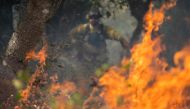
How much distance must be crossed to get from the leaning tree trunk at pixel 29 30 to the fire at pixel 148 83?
3973 mm

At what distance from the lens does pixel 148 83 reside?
14.8 m

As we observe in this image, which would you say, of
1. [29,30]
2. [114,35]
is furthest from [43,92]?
[114,35]

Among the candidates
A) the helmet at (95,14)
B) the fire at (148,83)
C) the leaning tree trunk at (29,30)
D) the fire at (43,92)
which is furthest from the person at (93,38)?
the leaning tree trunk at (29,30)

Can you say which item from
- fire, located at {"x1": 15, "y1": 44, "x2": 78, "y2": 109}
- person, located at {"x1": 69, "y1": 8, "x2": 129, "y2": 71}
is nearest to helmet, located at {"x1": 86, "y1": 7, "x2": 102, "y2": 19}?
person, located at {"x1": 69, "y1": 8, "x2": 129, "y2": 71}

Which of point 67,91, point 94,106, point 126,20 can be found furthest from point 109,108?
point 126,20

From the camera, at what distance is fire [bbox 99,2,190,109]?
10.5m

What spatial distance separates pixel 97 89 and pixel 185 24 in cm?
678

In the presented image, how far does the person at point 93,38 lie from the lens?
16281mm

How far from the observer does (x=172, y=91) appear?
11.0 metres

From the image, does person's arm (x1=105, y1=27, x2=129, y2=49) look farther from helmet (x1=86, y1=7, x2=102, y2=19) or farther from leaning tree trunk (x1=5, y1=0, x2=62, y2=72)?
leaning tree trunk (x1=5, y1=0, x2=62, y2=72)

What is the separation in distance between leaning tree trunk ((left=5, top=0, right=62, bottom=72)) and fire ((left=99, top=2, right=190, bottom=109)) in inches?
156

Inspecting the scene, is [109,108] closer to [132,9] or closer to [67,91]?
[67,91]

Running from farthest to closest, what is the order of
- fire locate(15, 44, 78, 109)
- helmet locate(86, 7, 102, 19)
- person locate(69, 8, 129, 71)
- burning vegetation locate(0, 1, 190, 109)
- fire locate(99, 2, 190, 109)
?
person locate(69, 8, 129, 71)
helmet locate(86, 7, 102, 19)
fire locate(99, 2, 190, 109)
burning vegetation locate(0, 1, 190, 109)
fire locate(15, 44, 78, 109)

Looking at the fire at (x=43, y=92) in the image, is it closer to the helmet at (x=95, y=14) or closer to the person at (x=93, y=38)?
the person at (x=93, y=38)
